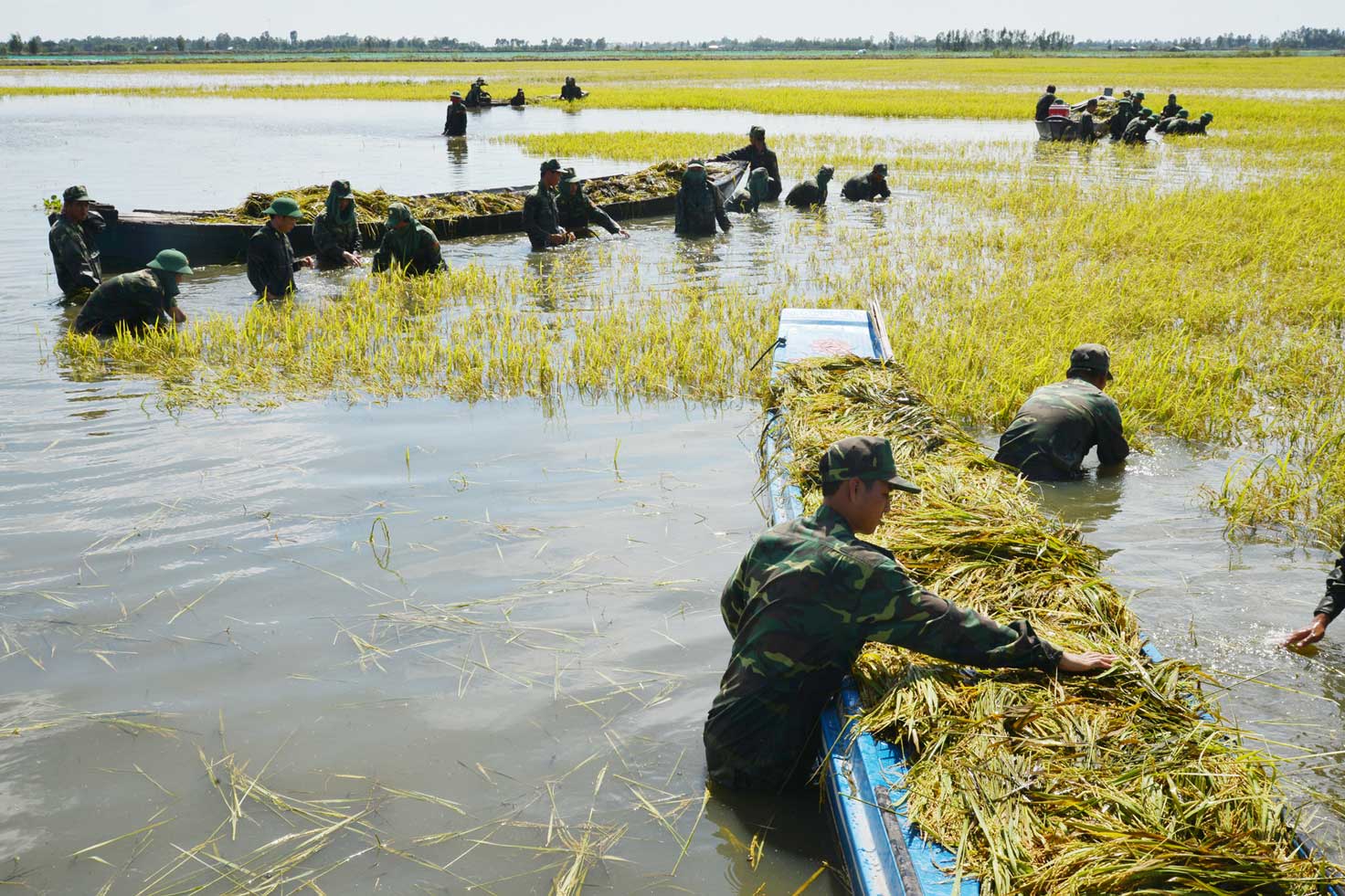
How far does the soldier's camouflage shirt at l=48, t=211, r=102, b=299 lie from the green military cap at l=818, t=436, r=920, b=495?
8.83m

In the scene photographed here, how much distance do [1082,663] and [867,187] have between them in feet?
45.2

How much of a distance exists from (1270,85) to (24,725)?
50.7 m

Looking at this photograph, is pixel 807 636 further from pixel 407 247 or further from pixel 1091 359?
pixel 407 247

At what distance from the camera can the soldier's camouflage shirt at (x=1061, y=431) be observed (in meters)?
5.46

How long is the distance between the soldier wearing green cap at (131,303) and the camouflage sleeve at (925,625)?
23.4ft

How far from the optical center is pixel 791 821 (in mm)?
3184

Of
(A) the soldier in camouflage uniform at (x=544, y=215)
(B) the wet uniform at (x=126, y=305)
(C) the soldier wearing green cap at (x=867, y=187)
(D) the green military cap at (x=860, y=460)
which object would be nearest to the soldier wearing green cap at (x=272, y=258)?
(B) the wet uniform at (x=126, y=305)

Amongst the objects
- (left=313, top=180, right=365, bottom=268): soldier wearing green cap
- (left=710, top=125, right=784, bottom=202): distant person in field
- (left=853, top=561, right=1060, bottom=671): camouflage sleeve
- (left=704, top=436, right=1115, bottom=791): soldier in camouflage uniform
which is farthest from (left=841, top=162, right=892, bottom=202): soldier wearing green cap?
(left=853, top=561, right=1060, bottom=671): camouflage sleeve

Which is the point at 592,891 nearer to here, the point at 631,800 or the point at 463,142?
the point at 631,800

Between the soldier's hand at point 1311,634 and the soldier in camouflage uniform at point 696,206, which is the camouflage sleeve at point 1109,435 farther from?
the soldier in camouflage uniform at point 696,206

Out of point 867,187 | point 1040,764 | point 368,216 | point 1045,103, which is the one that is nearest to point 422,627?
point 1040,764

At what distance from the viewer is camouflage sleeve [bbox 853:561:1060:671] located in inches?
116

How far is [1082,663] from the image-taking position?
10.0ft

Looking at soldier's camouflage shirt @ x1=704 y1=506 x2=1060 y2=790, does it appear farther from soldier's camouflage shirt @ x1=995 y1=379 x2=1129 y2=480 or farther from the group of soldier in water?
soldier's camouflage shirt @ x1=995 y1=379 x2=1129 y2=480
